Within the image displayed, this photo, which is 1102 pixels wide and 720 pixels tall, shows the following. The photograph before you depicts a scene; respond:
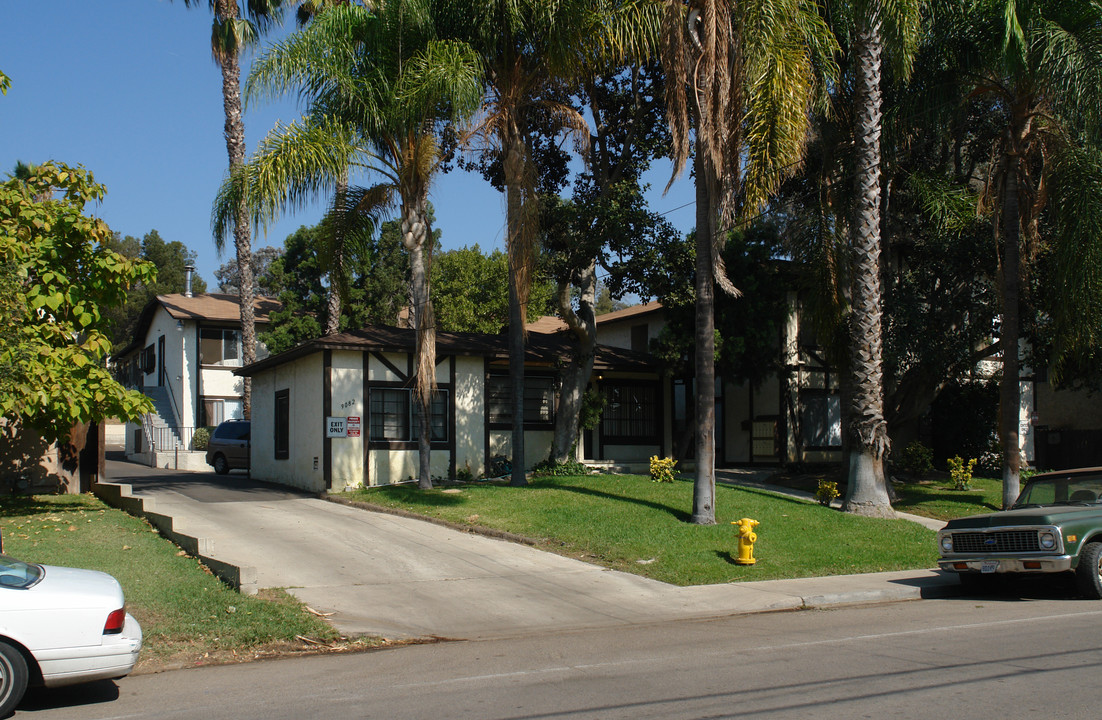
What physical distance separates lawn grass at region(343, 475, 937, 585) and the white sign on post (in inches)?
64.4

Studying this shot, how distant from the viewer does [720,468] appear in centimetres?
2706

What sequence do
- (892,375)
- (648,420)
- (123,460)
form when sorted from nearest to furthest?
(892,375) < (648,420) < (123,460)

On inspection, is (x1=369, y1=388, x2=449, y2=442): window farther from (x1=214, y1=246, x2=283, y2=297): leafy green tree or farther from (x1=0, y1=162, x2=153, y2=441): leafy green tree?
(x1=214, y1=246, x2=283, y2=297): leafy green tree

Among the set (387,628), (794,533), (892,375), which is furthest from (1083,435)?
(387,628)

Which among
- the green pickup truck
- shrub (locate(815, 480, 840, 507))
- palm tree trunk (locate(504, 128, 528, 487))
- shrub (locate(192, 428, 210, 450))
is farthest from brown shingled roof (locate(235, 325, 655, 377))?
the green pickup truck

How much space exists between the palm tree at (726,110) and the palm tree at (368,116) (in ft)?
14.4

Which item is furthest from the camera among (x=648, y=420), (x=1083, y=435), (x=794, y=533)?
(x=1083, y=435)

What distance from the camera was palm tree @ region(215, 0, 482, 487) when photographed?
16.4 m

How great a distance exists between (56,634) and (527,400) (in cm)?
1814

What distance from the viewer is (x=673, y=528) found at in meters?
14.5

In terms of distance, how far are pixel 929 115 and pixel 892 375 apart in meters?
6.56

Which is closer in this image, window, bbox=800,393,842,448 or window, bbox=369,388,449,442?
window, bbox=369,388,449,442

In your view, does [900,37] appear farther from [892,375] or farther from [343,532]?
[343,532]

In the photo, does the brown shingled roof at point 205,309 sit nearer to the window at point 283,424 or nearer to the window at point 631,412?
the window at point 283,424
